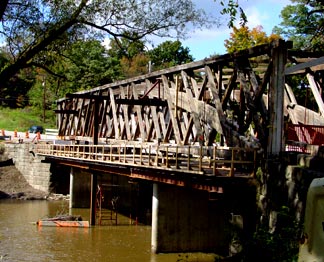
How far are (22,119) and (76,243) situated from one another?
58.0 metres

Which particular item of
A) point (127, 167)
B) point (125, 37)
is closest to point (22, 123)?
point (127, 167)

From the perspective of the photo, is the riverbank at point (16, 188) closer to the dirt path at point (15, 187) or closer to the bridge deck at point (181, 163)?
the dirt path at point (15, 187)

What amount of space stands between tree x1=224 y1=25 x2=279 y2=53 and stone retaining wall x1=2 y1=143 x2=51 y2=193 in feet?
72.4

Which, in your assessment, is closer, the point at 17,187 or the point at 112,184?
the point at 112,184

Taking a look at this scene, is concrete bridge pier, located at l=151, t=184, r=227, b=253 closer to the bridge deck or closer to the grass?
the bridge deck

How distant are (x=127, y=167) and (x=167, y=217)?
14.5 ft

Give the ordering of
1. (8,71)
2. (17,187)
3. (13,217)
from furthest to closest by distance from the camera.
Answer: (17,187), (13,217), (8,71)

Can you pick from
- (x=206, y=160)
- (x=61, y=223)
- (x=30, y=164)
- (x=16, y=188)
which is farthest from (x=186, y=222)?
(x=30, y=164)

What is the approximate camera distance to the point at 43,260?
23016mm

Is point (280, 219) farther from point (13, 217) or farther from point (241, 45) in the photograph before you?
point (241, 45)

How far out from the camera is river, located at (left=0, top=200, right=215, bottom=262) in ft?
77.5

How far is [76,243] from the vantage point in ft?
88.8

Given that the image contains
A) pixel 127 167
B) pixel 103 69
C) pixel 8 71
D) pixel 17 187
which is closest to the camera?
pixel 8 71

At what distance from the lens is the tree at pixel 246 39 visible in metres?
51.5
